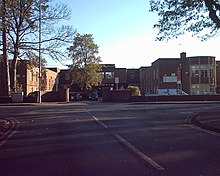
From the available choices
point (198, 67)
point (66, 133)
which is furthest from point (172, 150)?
point (198, 67)

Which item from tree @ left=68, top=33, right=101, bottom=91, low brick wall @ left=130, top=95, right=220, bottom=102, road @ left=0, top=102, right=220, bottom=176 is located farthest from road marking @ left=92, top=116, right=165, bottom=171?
tree @ left=68, top=33, right=101, bottom=91

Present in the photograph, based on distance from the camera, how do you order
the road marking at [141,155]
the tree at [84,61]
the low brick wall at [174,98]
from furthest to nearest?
the tree at [84,61] < the low brick wall at [174,98] < the road marking at [141,155]

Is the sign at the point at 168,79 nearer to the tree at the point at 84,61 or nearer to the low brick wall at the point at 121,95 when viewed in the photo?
the tree at the point at 84,61

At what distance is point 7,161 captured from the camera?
883 centimetres

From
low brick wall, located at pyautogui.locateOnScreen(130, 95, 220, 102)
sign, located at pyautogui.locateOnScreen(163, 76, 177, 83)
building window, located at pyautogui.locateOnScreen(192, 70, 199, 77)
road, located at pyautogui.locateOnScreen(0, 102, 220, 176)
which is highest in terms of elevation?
building window, located at pyautogui.locateOnScreen(192, 70, 199, 77)

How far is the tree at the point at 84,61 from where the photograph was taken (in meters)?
66.5

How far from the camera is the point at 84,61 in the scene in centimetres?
6719

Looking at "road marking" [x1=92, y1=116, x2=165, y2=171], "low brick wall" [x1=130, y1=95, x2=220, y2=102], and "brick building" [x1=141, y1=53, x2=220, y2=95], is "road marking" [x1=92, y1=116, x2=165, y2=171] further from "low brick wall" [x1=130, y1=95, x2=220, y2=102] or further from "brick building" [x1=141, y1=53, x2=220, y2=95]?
"brick building" [x1=141, y1=53, x2=220, y2=95]

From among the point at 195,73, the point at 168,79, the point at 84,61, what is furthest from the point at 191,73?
the point at 84,61

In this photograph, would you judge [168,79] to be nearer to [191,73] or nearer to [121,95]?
[191,73]

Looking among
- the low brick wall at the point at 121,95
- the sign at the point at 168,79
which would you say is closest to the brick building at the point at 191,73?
the sign at the point at 168,79

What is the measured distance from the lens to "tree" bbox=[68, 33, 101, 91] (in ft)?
218

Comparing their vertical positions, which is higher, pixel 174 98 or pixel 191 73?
pixel 191 73

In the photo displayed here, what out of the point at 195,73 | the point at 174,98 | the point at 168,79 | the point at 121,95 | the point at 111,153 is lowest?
the point at 111,153
